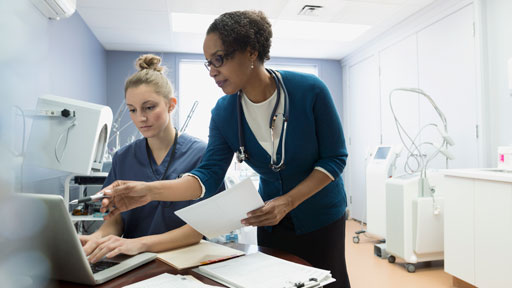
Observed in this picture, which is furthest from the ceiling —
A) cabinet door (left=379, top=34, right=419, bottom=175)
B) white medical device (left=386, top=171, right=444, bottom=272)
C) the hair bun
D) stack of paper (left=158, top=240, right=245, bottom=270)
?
stack of paper (left=158, top=240, right=245, bottom=270)

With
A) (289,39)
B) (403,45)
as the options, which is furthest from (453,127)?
(289,39)

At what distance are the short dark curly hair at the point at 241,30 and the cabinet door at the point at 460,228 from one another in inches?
69.9

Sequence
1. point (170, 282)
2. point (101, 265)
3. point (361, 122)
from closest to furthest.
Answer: point (170, 282), point (101, 265), point (361, 122)

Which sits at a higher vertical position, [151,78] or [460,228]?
[151,78]

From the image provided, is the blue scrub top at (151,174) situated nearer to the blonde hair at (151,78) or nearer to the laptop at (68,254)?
the blonde hair at (151,78)

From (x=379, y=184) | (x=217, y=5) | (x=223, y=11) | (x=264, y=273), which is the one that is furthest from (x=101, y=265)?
(x=379, y=184)

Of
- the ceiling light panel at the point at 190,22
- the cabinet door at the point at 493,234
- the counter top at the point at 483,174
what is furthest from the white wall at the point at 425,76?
the ceiling light panel at the point at 190,22

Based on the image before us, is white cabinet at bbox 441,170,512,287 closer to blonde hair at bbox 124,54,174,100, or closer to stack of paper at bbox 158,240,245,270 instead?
stack of paper at bbox 158,240,245,270

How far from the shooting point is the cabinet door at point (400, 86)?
354 cm

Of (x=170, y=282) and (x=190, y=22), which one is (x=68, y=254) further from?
(x=190, y=22)

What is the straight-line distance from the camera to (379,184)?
3459 millimetres

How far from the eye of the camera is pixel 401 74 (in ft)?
12.2

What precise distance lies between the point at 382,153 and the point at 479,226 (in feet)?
4.99

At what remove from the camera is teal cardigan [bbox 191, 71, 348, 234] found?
42.9 inches
